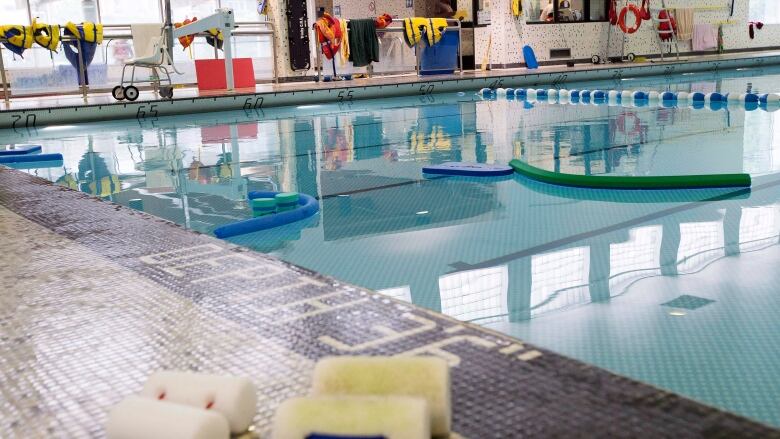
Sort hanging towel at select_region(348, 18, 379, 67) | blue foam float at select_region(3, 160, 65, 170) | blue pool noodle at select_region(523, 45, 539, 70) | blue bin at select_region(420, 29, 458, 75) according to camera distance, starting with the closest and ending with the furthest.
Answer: blue foam float at select_region(3, 160, 65, 170) → hanging towel at select_region(348, 18, 379, 67) → blue bin at select_region(420, 29, 458, 75) → blue pool noodle at select_region(523, 45, 539, 70)

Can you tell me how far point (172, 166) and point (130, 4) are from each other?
8998 millimetres

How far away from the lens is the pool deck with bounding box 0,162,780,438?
3.99 ft

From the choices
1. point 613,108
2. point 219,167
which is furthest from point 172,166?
point 613,108

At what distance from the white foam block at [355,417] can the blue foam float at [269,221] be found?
223cm

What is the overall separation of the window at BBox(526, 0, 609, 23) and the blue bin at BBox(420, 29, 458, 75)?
2276 mm

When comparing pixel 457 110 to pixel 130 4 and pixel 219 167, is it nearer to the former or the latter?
pixel 219 167

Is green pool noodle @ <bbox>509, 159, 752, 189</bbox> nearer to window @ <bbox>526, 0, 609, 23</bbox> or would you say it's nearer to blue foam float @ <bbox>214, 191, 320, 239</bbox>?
blue foam float @ <bbox>214, 191, 320, 239</bbox>

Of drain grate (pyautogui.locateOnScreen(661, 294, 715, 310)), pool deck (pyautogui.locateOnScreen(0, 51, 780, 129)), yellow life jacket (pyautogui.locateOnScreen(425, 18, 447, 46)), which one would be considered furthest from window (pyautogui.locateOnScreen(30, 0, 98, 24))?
drain grate (pyautogui.locateOnScreen(661, 294, 715, 310))

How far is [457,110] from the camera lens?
8922 millimetres

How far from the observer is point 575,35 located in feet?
52.3

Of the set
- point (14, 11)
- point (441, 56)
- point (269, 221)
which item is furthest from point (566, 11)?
point (269, 221)

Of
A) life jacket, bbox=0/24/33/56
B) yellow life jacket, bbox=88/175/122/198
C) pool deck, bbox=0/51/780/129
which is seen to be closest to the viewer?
yellow life jacket, bbox=88/175/122/198

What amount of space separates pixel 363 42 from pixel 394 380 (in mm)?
11711

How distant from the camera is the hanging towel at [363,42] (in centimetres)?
1227
